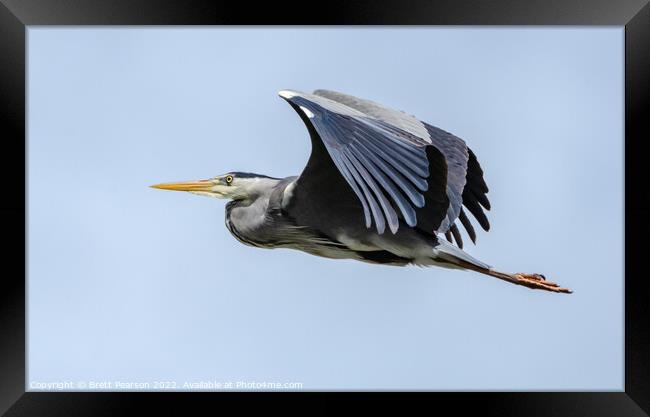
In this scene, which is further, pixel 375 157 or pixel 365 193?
pixel 375 157

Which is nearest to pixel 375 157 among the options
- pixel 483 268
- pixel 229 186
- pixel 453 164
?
pixel 453 164

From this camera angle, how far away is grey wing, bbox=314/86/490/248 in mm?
5145

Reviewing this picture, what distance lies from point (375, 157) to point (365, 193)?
0.68ft

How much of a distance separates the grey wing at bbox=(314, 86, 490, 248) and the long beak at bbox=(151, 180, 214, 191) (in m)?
0.93

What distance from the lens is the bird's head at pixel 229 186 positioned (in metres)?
5.62

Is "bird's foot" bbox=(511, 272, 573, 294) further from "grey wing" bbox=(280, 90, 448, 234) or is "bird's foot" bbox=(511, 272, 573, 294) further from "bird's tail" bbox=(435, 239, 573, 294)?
"grey wing" bbox=(280, 90, 448, 234)

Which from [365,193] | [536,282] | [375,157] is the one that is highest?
[375,157]

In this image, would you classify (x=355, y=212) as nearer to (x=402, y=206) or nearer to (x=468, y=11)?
(x=402, y=206)

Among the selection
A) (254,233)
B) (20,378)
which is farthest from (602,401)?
(20,378)

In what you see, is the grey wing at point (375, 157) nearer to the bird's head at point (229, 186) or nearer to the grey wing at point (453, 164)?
the grey wing at point (453, 164)

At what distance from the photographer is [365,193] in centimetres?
428

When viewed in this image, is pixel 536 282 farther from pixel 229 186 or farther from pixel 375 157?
pixel 229 186

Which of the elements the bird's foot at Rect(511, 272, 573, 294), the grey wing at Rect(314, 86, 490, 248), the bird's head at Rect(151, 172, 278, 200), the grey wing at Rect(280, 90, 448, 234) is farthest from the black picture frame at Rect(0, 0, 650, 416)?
the grey wing at Rect(280, 90, 448, 234)

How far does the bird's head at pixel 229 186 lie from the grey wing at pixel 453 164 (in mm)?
651
